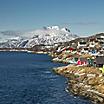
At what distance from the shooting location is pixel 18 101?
89438mm

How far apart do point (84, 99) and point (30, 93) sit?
20.1m

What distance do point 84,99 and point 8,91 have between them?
92.4ft

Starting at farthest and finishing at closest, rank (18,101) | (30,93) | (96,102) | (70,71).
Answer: (70,71)
(30,93)
(18,101)
(96,102)

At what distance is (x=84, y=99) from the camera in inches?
3474

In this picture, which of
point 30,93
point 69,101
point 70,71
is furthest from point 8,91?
point 70,71

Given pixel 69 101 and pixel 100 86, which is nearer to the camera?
pixel 69 101

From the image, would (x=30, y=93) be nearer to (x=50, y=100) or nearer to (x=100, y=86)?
(x=50, y=100)

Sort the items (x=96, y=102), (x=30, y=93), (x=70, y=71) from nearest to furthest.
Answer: (x=96, y=102) → (x=30, y=93) → (x=70, y=71)

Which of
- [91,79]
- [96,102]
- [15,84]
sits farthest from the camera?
[15,84]

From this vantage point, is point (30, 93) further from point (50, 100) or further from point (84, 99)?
point (84, 99)

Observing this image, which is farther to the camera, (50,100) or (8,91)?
(8,91)

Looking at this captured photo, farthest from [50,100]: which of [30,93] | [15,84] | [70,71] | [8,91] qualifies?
[70,71]

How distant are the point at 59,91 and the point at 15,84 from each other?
78.8ft

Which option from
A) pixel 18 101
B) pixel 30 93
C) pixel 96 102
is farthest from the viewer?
pixel 30 93
